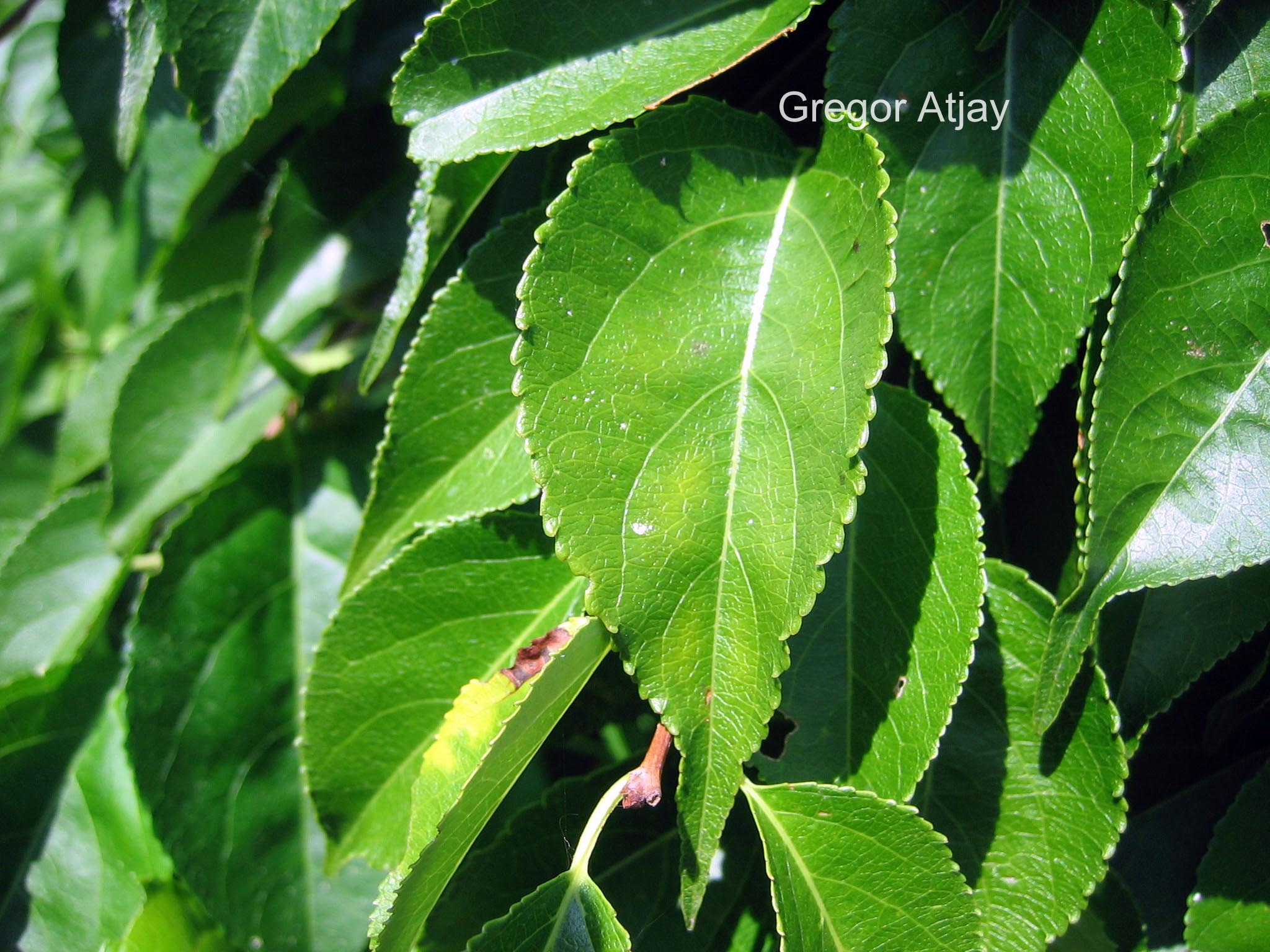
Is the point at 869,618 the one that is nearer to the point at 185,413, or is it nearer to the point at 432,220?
the point at 432,220

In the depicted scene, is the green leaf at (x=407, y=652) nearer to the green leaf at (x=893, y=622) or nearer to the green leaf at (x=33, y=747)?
the green leaf at (x=893, y=622)

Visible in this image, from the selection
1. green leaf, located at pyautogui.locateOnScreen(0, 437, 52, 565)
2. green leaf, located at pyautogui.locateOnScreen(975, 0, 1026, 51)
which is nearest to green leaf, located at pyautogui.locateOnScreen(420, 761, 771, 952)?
green leaf, located at pyautogui.locateOnScreen(975, 0, 1026, 51)

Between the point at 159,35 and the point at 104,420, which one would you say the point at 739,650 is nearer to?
the point at 159,35

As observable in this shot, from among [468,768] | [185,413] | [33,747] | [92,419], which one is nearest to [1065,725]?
[468,768]

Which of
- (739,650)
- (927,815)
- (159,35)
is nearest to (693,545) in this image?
(739,650)

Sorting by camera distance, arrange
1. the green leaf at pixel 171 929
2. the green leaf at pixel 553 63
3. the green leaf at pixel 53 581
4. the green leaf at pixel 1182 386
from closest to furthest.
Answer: the green leaf at pixel 1182 386 → the green leaf at pixel 553 63 → the green leaf at pixel 171 929 → the green leaf at pixel 53 581

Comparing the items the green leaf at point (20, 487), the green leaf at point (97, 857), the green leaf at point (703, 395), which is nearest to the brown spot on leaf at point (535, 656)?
the green leaf at point (703, 395)
